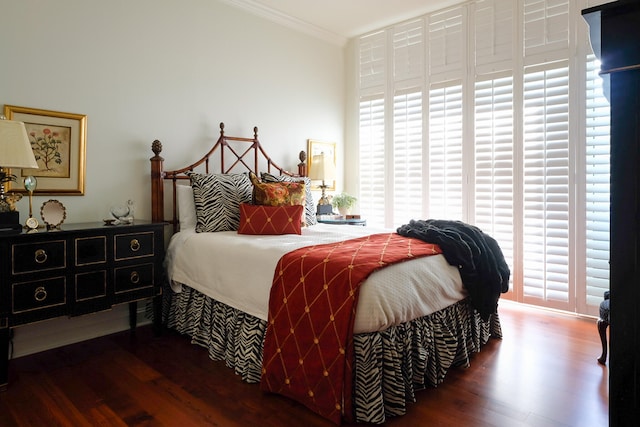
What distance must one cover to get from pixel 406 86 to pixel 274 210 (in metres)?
2.24

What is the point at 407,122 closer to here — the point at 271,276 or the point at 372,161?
the point at 372,161

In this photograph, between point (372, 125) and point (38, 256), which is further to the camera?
point (372, 125)

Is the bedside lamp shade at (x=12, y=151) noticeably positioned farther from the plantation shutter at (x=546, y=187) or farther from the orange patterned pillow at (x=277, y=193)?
the plantation shutter at (x=546, y=187)

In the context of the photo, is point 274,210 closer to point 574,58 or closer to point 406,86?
point 406,86

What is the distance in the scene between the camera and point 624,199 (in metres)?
0.83

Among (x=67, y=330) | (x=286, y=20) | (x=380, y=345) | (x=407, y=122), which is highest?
(x=286, y=20)

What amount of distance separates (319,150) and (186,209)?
189cm

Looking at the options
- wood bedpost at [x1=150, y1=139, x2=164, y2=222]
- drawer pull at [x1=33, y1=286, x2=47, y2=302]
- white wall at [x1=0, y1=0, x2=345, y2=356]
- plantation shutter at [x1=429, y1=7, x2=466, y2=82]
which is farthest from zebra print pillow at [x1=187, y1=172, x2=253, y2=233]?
plantation shutter at [x1=429, y1=7, x2=466, y2=82]

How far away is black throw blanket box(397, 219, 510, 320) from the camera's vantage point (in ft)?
8.00

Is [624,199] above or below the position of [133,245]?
above

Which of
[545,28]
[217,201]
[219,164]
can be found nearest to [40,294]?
[217,201]

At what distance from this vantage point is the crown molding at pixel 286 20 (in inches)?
152

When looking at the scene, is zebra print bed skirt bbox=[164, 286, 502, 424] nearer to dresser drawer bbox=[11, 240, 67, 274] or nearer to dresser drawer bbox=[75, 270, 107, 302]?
dresser drawer bbox=[75, 270, 107, 302]

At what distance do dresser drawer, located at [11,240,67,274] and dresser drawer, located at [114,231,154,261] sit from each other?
311 mm
